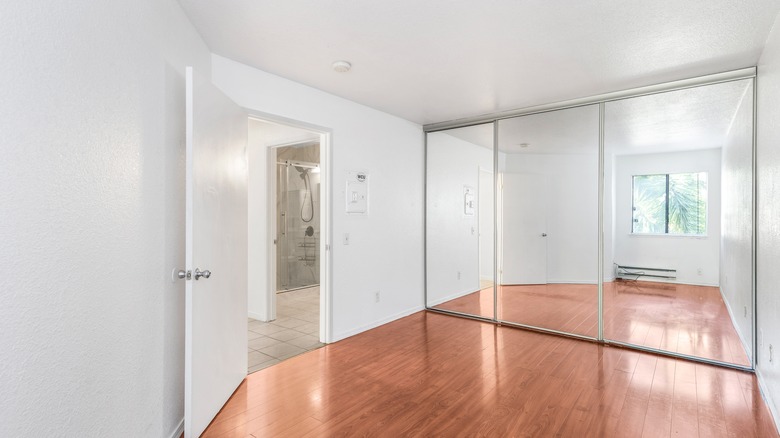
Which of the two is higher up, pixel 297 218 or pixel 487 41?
pixel 487 41

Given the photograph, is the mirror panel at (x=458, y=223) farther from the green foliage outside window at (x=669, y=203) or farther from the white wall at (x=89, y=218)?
the white wall at (x=89, y=218)

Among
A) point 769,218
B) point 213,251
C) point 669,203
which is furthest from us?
point 669,203

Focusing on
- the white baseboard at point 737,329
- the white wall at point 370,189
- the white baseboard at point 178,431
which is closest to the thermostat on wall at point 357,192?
the white wall at point 370,189

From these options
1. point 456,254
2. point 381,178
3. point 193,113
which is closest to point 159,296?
point 193,113

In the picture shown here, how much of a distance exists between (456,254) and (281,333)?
2534 millimetres

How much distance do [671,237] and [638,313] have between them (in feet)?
3.73

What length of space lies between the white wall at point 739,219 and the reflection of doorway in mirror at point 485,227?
2.29 metres

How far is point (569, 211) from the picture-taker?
156 inches

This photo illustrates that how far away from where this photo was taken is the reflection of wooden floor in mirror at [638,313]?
3.44 metres

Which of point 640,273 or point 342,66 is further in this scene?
A: point 640,273

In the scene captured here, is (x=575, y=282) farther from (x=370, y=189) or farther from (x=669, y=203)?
(x=370, y=189)

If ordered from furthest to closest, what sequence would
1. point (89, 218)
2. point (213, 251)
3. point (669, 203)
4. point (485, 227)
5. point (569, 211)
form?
point (485, 227) → point (669, 203) → point (569, 211) → point (213, 251) → point (89, 218)

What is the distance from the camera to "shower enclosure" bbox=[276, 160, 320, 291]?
20.2 ft

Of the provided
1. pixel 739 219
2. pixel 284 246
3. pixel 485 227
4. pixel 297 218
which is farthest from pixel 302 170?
pixel 739 219
